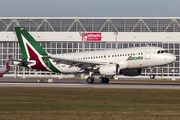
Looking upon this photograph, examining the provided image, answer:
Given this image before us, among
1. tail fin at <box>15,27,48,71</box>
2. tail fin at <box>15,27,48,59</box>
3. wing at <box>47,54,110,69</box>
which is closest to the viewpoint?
wing at <box>47,54,110,69</box>

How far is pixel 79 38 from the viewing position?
10125 centimetres

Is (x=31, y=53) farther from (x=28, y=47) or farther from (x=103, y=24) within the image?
(x=103, y=24)

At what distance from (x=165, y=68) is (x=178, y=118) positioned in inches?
3412

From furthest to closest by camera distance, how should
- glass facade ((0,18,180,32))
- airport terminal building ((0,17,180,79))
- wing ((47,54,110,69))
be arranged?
glass facade ((0,18,180,32)), airport terminal building ((0,17,180,79)), wing ((47,54,110,69))

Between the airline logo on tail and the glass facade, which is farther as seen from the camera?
the glass facade

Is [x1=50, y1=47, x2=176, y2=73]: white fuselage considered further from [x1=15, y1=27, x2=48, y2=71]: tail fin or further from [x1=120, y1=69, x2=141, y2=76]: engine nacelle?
[x1=15, y1=27, x2=48, y2=71]: tail fin

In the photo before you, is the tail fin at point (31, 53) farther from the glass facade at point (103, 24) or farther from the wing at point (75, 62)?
the glass facade at point (103, 24)

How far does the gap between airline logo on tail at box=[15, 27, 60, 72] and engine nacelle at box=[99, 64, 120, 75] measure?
938cm

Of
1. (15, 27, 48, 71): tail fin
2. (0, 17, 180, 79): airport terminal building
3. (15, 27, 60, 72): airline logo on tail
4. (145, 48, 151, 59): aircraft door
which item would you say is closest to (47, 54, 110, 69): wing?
(15, 27, 60, 72): airline logo on tail

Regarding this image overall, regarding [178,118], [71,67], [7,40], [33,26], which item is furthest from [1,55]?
[178,118]

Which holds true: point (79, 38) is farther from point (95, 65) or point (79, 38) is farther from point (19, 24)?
point (95, 65)

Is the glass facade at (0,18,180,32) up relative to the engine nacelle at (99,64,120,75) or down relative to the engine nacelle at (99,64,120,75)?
up

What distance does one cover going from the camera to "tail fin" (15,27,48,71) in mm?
53688

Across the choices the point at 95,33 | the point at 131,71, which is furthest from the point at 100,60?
the point at 95,33
